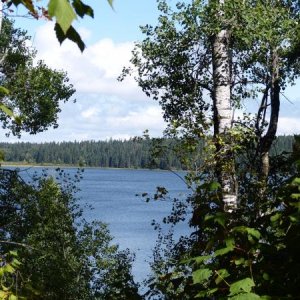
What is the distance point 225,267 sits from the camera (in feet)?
9.53

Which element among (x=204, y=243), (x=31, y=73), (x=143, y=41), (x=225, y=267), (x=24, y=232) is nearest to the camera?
(x=225, y=267)

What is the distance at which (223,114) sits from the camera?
8.46 m

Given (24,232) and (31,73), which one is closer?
(24,232)

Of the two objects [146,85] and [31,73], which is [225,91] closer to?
[146,85]

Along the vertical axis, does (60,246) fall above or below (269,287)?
below

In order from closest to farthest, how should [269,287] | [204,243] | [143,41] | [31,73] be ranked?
[269,287] < [204,243] < [143,41] < [31,73]

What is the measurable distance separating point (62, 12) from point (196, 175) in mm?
6952

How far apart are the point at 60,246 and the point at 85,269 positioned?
0.96m

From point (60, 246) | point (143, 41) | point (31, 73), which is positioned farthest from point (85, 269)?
point (143, 41)

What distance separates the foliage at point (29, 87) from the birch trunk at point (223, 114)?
7.67 meters

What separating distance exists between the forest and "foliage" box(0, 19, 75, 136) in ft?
0.14

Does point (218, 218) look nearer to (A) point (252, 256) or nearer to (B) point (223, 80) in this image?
(A) point (252, 256)

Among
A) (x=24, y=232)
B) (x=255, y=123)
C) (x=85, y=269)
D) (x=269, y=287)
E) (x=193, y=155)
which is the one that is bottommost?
(x=85, y=269)

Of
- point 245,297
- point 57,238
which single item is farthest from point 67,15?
point 57,238
